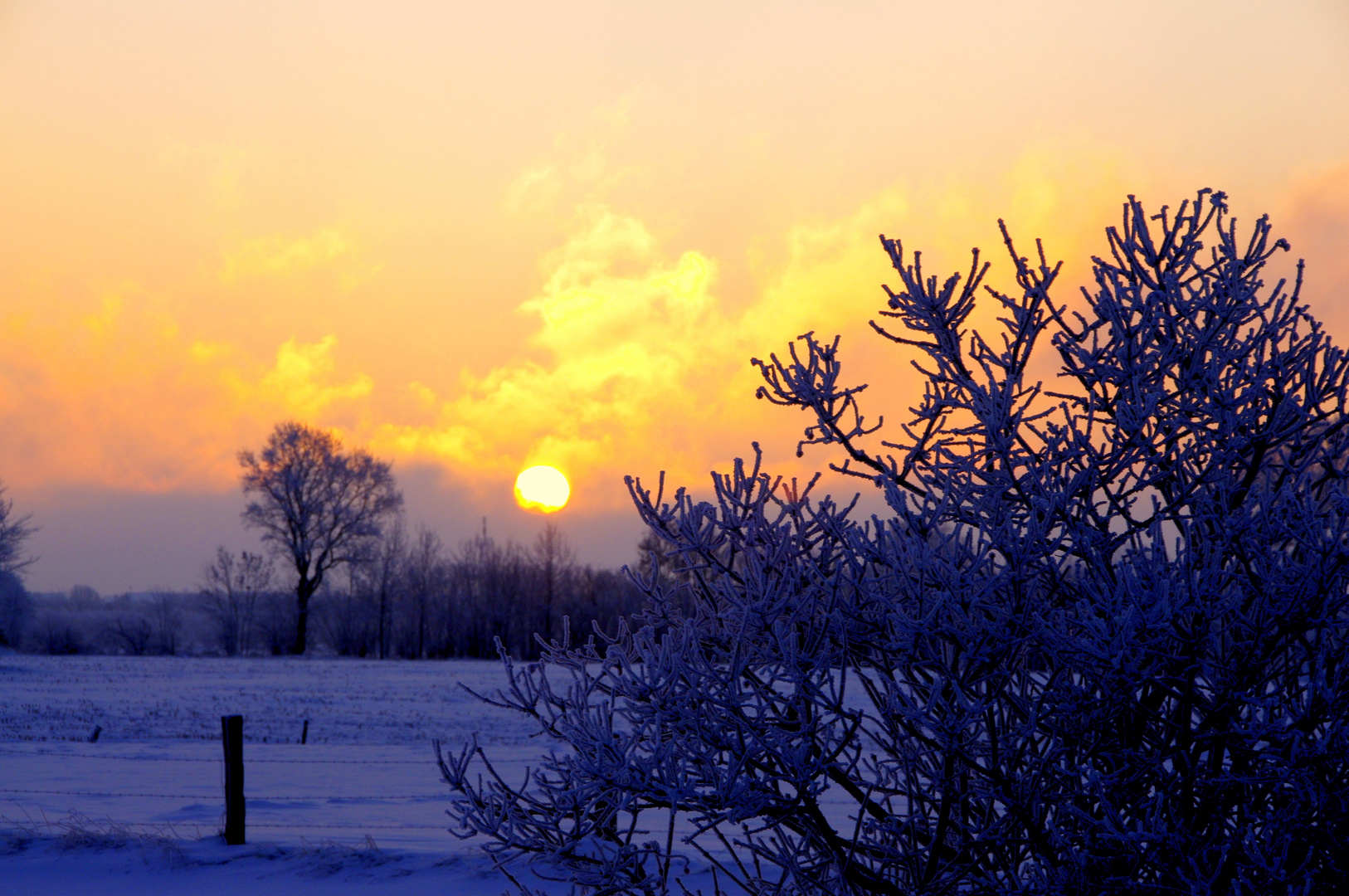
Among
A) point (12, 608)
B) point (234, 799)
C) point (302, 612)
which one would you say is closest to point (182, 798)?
point (234, 799)

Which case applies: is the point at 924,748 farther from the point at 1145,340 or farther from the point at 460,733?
the point at 460,733

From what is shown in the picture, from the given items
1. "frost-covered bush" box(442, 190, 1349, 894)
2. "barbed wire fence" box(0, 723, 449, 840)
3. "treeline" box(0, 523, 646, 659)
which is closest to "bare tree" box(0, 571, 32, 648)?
"treeline" box(0, 523, 646, 659)

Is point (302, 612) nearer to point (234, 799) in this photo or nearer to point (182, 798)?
point (182, 798)

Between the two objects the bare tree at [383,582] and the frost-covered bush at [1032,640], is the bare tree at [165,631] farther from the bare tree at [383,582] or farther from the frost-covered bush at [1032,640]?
the frost-covered bush at [1032,640]

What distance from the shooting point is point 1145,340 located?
3977 millimetres

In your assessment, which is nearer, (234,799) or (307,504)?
(234,799)

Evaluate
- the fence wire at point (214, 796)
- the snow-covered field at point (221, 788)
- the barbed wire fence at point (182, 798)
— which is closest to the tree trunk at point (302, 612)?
the snow-covered field at point (221, 788)

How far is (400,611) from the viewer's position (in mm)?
66438

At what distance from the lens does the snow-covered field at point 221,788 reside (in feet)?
28.2

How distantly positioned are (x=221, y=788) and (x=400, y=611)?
5420 cm

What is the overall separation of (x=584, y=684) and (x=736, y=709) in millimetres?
540

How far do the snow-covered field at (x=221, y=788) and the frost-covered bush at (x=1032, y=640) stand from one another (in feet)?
16.5

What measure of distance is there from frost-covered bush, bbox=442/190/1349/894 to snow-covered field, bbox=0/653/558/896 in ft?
16.5

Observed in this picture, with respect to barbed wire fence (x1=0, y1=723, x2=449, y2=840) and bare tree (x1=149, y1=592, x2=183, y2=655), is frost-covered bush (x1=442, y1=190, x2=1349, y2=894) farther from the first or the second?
bare tree (x1=149, y1=592, x2=183, y2=655)
